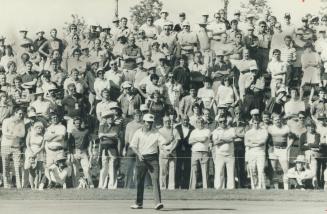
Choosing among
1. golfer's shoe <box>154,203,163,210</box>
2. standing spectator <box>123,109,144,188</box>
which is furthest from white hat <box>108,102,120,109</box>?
golfer's shoe <box>154,203,163,210</box>

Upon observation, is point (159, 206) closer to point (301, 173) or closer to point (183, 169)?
point (183, 169)

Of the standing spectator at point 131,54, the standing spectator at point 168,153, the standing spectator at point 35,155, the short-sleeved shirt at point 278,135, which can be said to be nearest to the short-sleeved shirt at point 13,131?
the standing spectator at point 35,155

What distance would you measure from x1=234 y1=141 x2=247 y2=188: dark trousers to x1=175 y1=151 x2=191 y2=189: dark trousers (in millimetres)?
1118

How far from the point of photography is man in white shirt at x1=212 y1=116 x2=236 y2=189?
14.9 metres

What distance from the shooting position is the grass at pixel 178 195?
1345 cm

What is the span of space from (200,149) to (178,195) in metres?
1.49

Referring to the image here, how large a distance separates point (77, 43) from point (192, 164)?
536 centimetres

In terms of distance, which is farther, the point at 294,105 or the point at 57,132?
the point at 294,105

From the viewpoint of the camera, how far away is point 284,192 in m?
14.1

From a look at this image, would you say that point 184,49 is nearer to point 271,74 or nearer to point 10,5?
point 271,74

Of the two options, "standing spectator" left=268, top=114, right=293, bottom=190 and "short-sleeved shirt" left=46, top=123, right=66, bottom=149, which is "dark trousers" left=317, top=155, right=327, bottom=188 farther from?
"short-sleeved shirt" left=46, top=123, right=66, bottom=149

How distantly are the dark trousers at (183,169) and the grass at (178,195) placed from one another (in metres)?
0.64

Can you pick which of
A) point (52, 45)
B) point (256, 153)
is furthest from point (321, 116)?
point (52, 45)

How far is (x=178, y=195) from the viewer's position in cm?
1389
